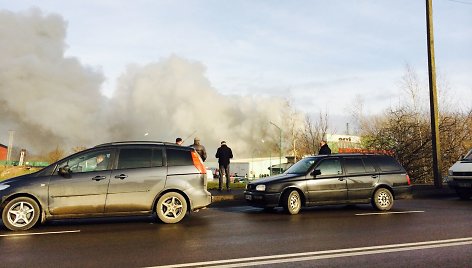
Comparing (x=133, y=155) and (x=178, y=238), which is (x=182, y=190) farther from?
(x=178, y=238)

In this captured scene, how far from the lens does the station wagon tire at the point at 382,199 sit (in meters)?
11.2

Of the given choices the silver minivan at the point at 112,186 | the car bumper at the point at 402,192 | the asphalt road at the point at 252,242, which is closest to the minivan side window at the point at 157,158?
the silver minivan at the point at 112,186

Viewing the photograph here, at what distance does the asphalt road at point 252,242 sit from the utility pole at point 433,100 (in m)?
7.13

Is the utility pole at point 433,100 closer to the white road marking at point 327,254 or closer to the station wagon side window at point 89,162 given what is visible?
the white road marking at point 327,254

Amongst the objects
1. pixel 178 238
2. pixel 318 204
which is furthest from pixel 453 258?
pixel 318 204

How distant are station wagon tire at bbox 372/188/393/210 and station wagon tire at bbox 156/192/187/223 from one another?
5352mm

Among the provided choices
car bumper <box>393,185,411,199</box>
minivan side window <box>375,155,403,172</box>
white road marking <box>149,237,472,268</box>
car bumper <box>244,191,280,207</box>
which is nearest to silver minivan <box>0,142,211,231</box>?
car bumper <box>244,191,280,207</box>

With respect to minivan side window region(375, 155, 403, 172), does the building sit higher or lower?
higher

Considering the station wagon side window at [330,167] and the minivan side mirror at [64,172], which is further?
the station wagon side window at [330,167]

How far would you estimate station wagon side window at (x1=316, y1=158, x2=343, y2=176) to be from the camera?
11023 mm

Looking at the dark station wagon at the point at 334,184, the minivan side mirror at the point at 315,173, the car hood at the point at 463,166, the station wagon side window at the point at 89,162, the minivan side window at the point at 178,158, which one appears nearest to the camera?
the station wagon side window at the point at 89,162

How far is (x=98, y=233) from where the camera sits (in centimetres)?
766

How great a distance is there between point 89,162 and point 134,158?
3.01ft

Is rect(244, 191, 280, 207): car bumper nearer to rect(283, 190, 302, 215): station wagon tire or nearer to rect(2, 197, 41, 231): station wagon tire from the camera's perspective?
rect(283, 190, 302, 215): station wagon tire
